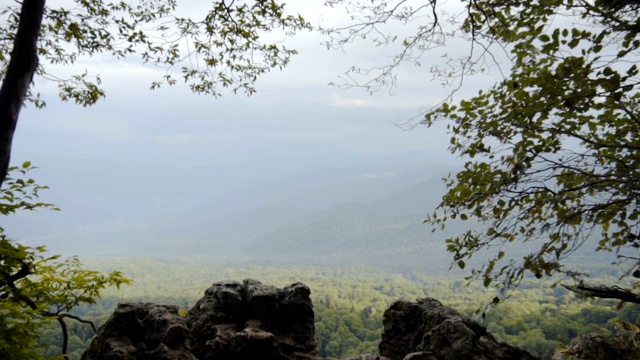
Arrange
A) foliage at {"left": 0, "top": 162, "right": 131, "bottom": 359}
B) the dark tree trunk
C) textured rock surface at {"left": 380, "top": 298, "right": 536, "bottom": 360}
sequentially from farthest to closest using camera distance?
textured rock surface at {"left": 380, "top": 298, "right": 536, "bottom": 360} → the dark tree trunk → foliage at {"left": 0, "top": 162, "right": 131, "bottom": 359}

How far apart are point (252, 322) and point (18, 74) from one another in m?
5.25

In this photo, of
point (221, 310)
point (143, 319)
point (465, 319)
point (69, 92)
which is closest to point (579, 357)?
point (465, 319)

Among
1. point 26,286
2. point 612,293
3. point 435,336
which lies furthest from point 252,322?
point 612,293

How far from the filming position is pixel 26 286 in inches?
250

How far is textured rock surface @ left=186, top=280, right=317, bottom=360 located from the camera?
7.19m

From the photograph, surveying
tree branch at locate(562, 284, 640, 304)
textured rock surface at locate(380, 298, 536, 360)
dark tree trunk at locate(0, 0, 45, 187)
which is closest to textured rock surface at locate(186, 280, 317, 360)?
textured rock surface at locate(380, 298, 536, 360)

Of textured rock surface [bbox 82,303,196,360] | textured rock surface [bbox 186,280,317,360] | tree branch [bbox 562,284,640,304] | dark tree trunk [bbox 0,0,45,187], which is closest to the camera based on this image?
tree branch [bbox 562,284,640,304]

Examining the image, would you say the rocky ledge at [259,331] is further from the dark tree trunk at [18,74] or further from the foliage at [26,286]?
the dark tree trunk at [18,74]

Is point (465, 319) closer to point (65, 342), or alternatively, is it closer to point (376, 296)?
A: point (65, 342)

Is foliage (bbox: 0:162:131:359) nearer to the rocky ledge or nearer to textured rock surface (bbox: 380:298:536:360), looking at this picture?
the rocky ledge

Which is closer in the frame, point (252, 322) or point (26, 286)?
point (26, 286)

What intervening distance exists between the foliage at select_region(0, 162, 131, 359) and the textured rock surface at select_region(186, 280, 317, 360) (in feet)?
5.49

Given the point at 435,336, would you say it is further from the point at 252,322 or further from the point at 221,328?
the point at 221,328

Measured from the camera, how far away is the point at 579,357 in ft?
23.1
